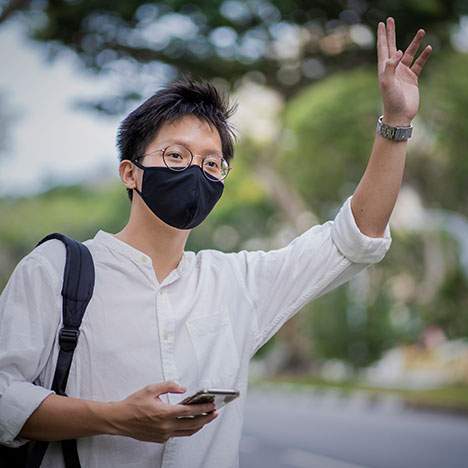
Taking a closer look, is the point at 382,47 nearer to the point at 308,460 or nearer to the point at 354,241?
the point at 354,241

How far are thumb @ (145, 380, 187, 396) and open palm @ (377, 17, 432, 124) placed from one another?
917 mm

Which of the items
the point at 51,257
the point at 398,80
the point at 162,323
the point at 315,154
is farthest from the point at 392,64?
the point at 315,154

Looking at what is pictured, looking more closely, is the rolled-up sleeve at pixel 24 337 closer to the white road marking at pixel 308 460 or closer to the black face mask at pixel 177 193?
the black face mask at pixel 177 193

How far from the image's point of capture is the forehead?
238 centimetres

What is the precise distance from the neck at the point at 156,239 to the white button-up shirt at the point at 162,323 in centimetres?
3

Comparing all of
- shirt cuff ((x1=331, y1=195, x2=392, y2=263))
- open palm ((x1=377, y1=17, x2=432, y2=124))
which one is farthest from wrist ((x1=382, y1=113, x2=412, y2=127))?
shirt cuff ((x1=331, y1=195, x2=392, y2=263))

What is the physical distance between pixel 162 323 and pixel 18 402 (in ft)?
1.33

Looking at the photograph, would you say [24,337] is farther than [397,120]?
No

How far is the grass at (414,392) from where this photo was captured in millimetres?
16688

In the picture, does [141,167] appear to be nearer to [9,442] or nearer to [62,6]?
[9,442]

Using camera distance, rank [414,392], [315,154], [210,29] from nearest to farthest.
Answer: [210,29] → [414,392] → [315,154]

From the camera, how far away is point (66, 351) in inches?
83.8

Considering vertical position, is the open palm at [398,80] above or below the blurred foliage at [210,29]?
below

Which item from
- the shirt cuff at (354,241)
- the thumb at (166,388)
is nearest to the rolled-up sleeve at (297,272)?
the shirt cuff at (354,241)
